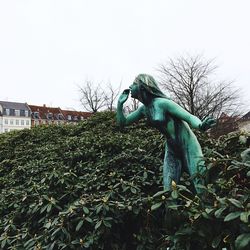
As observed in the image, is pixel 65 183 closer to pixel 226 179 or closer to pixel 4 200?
pixel 4 200

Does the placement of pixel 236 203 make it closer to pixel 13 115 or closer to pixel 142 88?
pixel 142 88

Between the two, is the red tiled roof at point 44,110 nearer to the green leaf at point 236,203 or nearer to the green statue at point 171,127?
the green statue at point 171,127

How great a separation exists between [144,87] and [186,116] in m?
0.46

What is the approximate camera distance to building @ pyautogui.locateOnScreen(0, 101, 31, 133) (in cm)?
7200

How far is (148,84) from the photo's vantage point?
3.38m

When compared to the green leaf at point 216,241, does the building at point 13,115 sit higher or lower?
higher

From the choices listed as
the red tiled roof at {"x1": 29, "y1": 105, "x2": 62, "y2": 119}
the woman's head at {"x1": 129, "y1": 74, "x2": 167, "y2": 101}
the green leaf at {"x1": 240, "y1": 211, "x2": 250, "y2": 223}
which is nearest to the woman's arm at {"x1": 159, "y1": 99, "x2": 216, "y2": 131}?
the woman's head at {"x1": 129, "y1": 74, "x2": 167, "y2": 101}

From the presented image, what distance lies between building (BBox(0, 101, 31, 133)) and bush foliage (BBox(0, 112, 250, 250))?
67486 mm

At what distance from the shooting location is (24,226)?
14.7ft

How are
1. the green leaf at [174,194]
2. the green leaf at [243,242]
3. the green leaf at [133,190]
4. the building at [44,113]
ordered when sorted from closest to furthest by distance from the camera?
the green leaf at [243,242], the green leaf at [174,194], the green leaf at [133,190], the building at [44,113]

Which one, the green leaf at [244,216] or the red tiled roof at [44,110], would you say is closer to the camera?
the green leaf at [244,216]

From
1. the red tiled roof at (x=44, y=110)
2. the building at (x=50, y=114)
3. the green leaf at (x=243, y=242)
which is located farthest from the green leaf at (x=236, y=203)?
the red tiled roof at (x=44, y=110)

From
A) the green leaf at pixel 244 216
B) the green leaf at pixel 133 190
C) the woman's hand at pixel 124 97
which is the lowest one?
the green leaf at pixel 244 216

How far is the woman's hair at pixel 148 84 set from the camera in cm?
337
